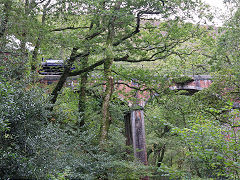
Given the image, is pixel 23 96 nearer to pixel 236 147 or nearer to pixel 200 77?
pixel 236 147

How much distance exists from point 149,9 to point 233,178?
4501 millimetres

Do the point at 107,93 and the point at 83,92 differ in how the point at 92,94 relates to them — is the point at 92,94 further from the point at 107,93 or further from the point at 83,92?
the point at 107,93

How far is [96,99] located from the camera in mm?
9680

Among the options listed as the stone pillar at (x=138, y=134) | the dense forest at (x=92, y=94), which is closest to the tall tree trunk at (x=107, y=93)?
the dense forest at (x=92, y=94)

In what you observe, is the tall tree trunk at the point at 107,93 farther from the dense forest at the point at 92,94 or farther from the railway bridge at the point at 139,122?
the railway bridge at the point at 139,122

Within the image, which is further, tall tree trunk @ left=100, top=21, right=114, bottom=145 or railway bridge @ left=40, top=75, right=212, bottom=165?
railway bridge @ left=40, top=75, right=212, bottom=165

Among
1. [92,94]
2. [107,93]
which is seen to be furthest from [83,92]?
[107,93]

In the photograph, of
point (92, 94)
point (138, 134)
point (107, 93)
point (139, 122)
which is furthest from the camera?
point (139, 122)

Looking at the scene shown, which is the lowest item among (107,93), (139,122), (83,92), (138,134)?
(138,134)

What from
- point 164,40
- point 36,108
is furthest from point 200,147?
point 164,40

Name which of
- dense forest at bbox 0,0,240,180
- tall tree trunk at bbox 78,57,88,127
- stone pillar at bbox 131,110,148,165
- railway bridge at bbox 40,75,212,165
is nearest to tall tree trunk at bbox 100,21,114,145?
dense forest at bbox 0,0,240,180

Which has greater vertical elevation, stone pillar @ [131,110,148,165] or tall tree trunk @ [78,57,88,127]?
tall tree trunk @ [78,57,88,127]

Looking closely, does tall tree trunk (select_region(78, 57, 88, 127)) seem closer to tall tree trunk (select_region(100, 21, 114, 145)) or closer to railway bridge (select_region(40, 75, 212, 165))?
tall tree trunk (select_region(100, 21, 114, 145))

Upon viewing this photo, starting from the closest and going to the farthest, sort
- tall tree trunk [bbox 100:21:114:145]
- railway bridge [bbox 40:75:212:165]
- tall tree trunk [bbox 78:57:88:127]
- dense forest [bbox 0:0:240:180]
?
dense forest [bbox 0:0:240:180] → tall tree trunk [bbox 100:21:114:145] → tall tree trunk [bbox 78:57:88:127] → railway bridge [bbox 40:75:212:165]
